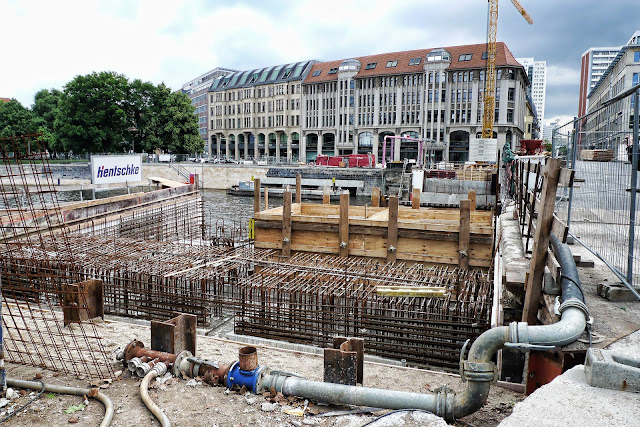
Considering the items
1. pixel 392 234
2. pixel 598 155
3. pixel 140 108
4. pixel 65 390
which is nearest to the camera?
pixel 65 390

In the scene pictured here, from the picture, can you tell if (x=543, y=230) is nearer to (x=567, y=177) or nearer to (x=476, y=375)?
(x=567, y=177)

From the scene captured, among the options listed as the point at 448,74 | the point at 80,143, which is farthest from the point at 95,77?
the point at 448,74

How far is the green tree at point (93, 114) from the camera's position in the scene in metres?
63.9

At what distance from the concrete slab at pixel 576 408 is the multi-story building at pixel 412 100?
67.9 metres

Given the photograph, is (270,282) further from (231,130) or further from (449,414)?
(231,130)

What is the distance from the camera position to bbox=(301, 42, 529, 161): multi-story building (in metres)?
69.7

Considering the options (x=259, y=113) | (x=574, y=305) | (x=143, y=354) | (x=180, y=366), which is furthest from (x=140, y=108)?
(x=574, y=305)

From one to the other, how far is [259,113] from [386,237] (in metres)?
80.5

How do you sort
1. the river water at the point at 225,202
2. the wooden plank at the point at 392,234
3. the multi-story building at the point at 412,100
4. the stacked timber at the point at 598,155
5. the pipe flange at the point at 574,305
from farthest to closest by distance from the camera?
the multi-story building at the point at 412,100
the river water at the point at 225,202
the wooden plank at the point at 392,234
the stacked timber at the point at 598,155
the pipe flange at the point at 574,305

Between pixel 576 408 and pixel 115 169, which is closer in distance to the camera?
pixel 576 408

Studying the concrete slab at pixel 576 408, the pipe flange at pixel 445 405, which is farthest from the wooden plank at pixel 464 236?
the concrete slab at pixel 576 408

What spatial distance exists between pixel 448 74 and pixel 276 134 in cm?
3321

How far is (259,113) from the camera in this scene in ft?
307

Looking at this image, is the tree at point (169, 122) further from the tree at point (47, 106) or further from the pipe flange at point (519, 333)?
the pipe flange at point (519, 333)
